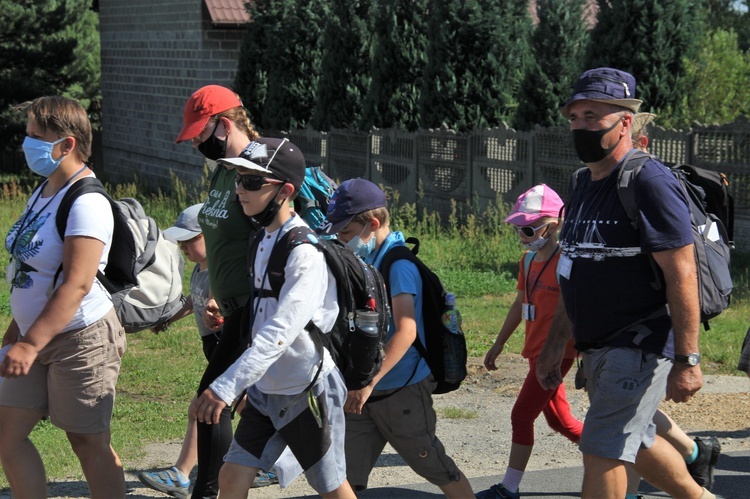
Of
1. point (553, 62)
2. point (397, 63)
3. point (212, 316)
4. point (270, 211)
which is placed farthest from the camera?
point (397, 63)

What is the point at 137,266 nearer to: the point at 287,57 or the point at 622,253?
the point at 622,253

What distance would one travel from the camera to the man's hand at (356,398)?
4.04 metres

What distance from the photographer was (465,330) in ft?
29.3

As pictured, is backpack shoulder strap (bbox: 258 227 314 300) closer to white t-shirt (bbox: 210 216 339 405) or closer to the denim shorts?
white t-shirt (bbox: 210 216 339 405)

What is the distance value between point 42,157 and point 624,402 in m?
A: 2.42

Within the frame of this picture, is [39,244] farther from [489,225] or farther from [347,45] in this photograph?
[347,45]

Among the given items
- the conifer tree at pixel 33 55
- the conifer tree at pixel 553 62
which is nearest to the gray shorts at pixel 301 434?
the conifer tree at pixel 553 62

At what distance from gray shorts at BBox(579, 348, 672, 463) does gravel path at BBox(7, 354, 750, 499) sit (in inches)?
65.5

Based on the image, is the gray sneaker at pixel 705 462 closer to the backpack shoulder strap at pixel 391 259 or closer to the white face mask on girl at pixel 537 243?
the white face mask on girl at pixel 537 243

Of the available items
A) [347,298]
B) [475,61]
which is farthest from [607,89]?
[475,61]

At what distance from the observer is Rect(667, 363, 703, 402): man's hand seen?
3.79 metres

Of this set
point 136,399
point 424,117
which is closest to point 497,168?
point 424,117

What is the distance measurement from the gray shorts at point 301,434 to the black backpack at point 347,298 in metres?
0.07

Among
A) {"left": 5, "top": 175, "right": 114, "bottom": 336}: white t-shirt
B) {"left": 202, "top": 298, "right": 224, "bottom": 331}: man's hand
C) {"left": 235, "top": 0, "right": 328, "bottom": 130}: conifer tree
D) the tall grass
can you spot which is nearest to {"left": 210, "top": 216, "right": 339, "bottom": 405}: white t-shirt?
{"left": 5, "top": 175, "right": 114, "bottom": 336}: white t-shirt
